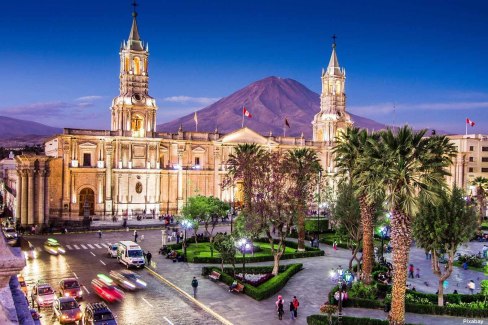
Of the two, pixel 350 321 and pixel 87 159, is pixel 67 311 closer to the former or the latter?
pixel 350 321

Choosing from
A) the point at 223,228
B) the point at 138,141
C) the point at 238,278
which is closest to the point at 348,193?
the point at 238,278

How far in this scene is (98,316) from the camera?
902 inches

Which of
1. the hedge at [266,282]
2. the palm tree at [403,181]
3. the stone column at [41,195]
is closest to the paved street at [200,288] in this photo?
the hedge at [266,282]

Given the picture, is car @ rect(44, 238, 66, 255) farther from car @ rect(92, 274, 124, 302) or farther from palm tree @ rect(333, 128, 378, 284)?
palm tree @ rect(333, 128, 378, 284)

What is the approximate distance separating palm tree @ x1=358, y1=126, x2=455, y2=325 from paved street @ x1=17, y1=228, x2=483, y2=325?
15.2ft

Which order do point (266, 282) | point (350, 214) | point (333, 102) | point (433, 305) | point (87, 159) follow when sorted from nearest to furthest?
1. point (433, 305)
2. point (266, 282)
3. point (350, 214)
4. point (87, 159)
5. point (333, 102)

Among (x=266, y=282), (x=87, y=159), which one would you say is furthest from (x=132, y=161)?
(x=266, y=282)

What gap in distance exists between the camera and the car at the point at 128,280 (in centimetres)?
3303

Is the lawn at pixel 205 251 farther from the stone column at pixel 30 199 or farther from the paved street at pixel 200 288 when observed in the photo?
the stone column at pixel 30 199

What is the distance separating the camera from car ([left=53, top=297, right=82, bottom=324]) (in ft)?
81.4

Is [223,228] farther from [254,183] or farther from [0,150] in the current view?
[0,150]

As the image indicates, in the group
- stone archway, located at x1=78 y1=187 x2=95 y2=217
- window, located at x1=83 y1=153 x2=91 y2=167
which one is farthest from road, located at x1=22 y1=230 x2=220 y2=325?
window, located at x1=83 y1=153 x2=91 y2=167

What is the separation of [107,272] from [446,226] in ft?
80.0

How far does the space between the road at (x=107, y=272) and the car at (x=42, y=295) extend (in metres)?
0.56
